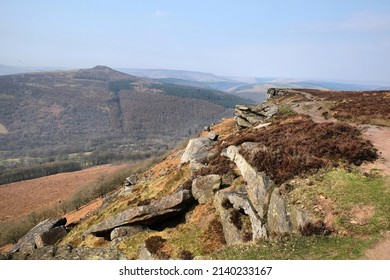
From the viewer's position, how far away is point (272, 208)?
65.1ft

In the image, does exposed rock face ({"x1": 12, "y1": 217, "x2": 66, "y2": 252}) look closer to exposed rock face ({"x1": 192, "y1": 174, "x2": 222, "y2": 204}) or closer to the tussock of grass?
exposed rock face ({"x1": 192, "y1": 174, "x2": 222, "y2": 204})

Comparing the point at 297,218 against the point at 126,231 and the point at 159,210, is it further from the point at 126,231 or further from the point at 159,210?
the point at 126,231

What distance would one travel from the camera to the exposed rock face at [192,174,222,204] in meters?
26.8

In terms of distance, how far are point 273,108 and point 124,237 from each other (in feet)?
122

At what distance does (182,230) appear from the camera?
80.3 feet

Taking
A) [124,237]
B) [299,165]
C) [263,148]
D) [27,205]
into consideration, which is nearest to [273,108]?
[263,148]

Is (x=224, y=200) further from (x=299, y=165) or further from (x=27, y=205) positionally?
(x=27, y=205)

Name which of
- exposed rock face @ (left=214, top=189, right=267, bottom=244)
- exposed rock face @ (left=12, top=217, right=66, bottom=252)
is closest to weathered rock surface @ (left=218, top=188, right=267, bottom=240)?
exposed rock face @ (left=214, top=189, right=267, bottom=244)

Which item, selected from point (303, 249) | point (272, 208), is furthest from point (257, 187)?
point (303, 249)

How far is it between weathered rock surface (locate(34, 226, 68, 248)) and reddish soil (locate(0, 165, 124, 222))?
75284 millimetres

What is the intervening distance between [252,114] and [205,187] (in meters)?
31.8

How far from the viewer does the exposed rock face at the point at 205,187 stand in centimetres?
2677

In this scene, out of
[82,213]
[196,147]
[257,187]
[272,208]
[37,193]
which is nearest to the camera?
[272,208]
